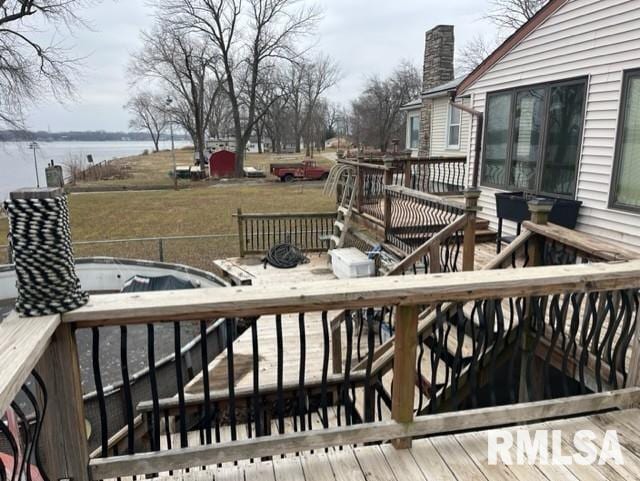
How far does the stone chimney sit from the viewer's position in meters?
13.4

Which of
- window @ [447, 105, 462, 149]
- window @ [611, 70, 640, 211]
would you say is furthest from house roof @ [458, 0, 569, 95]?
window @ [447, 105, 462, 149]

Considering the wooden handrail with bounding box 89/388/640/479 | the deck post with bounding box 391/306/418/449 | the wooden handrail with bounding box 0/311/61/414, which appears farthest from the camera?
the deck post with bounding box 391/306/418/449

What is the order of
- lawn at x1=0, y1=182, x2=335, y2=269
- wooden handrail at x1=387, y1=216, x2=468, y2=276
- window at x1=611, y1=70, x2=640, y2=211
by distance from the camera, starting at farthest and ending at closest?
lawn at x1=0, y1=182, x2=335, y2=269 < window at x1=611, y1=70, x2=640, y2=211 < wooden handrail at x1=387, y1=216, x2=468, y2=276

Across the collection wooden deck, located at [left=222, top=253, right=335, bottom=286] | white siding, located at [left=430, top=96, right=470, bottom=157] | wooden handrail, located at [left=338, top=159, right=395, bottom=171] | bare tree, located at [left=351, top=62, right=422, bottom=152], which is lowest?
wooden deck, located at [left=222, top=253, right=335, bottom=286]

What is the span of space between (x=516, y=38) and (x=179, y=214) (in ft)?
40.4

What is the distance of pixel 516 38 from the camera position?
6.07m

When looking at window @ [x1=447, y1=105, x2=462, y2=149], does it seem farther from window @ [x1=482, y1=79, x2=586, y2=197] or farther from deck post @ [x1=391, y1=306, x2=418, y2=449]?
deck post @ [x1=391, y1=306, x2=418, y2=449]

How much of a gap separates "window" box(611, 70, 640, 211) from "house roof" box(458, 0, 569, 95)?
1.46 metres

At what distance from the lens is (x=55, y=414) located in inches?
55.9

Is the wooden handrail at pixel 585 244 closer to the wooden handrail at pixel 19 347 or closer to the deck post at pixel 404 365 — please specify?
the deck post at pixel 404 365

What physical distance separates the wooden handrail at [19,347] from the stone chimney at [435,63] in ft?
43.4

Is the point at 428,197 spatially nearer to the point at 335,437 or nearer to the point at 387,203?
the point at 387,203

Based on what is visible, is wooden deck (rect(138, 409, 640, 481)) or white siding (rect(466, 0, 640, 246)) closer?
wooden deck (rect(138, 409, 640, 481))

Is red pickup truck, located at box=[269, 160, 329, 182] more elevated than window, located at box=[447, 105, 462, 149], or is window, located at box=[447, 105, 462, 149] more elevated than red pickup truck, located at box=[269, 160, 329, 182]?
window, located at box=[447, 105, 462, 149]
